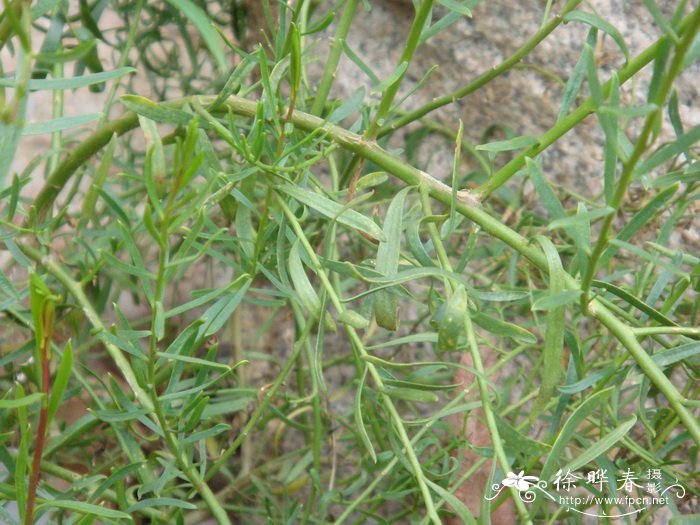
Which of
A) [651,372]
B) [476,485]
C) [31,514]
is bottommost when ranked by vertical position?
[476,485]

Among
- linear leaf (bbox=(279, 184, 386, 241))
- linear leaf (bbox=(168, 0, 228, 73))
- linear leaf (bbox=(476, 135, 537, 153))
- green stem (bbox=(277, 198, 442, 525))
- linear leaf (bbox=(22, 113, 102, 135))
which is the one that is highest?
linear leaf (bbox=(168, 0, 228, 73))

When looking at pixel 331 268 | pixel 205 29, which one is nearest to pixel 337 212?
pixel 331 268

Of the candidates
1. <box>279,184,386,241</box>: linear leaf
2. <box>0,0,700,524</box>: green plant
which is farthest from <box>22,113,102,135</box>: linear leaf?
<box>279,184,386,241</box>: linear leaf

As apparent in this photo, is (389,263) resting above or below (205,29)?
below

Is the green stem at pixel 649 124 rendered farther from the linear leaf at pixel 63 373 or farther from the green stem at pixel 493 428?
the linear leaf at pixel 63 373

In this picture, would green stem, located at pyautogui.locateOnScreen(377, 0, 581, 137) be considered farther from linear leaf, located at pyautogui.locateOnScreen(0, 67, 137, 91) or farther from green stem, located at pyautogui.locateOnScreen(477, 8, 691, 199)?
linear leaf, located at pyautogui.locateOnScreen(0, 67, 137, 91)

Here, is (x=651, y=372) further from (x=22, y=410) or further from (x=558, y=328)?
(x=22, y=410)

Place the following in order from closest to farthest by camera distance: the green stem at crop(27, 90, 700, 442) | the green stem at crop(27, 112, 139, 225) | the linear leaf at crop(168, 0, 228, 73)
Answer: the linear leaf at crop(168, 0, 228, 73), the green stem at crop(27, 90, 700, 442), the green stem at crop(27, 112, 139, 225)

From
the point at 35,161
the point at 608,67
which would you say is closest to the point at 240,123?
the point at 35,161

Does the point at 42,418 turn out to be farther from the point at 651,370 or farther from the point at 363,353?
the point at 651,370
